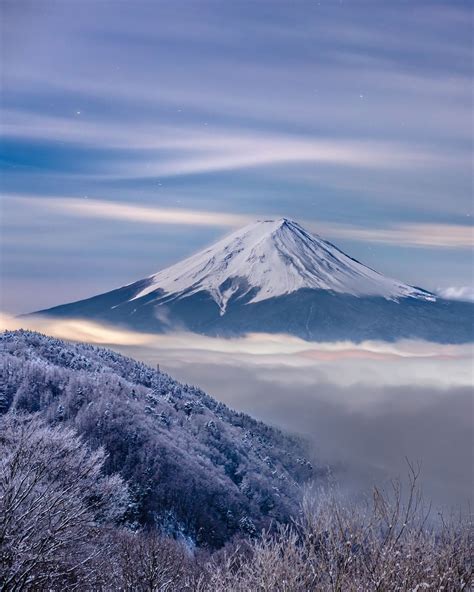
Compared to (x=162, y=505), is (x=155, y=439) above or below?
above

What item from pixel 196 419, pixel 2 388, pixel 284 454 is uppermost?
pixel 2 388

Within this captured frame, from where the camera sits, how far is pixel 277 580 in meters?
23.3

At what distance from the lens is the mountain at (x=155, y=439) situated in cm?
10594

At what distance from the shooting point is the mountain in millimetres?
105938

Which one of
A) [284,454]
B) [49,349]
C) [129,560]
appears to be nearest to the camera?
[129,560]

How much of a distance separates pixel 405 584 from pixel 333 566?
→ 3288mm

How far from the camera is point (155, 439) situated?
394 ft

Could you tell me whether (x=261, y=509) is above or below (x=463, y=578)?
below

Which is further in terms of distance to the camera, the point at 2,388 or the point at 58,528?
the point at 2,388

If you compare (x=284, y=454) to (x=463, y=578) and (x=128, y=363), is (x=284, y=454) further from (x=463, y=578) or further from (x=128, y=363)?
(x=463, y=578)

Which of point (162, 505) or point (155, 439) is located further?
point (155, 439)

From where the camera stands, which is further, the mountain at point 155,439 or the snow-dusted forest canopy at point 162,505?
the mountain at point 155,439

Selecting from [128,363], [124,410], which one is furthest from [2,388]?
[128,363]

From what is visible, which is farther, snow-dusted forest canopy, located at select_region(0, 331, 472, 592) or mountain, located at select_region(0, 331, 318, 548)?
mountain, located at select_region(0, 331, 318, 548)
